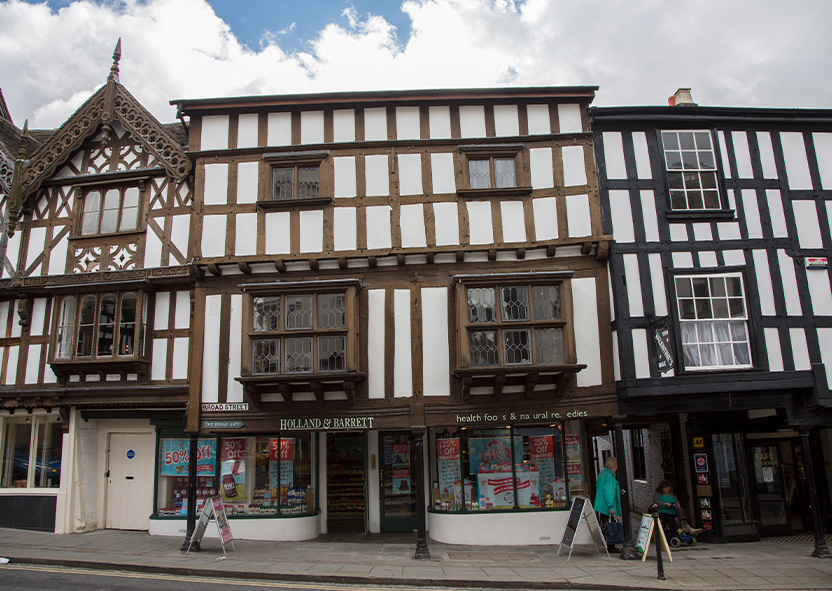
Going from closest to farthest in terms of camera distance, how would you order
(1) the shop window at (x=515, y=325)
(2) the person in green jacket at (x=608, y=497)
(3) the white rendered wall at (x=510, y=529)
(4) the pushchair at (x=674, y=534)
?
1. (2) the person in green jacket at (x=608, y=497)
2. (1) the shop window at (x=515, y=325)
3. (4) the pushchair at (x=674, y=534)
4. (3) the white rendered wall at (x=510, y=529)

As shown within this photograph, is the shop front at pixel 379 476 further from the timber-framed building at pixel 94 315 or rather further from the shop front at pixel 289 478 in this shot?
the timber-framed building at pixel 94 315

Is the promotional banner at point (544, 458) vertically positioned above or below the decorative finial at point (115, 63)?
below

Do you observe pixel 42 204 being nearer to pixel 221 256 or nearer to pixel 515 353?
pixel 221 256

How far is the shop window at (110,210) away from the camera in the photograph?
575 inches

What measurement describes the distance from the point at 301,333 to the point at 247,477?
3852 mm

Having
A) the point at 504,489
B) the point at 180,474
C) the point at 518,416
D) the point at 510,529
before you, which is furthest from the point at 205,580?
the point at 518,416

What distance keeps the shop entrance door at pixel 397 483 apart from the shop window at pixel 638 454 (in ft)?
24.1

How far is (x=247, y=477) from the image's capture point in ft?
45.0

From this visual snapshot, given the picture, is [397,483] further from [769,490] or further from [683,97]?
[683,97]

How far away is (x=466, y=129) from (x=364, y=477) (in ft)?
27.6

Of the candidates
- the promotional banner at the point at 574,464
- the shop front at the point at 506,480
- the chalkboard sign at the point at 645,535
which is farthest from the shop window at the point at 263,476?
the chalkboard sign at the point at 645,535

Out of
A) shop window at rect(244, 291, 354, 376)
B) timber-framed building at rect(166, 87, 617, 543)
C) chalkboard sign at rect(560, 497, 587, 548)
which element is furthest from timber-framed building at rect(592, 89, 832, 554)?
shop window at rect(244, 291, 354, 376)

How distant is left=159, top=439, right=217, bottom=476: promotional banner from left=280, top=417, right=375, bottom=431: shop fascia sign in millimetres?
2515

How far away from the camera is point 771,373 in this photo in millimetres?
12242
